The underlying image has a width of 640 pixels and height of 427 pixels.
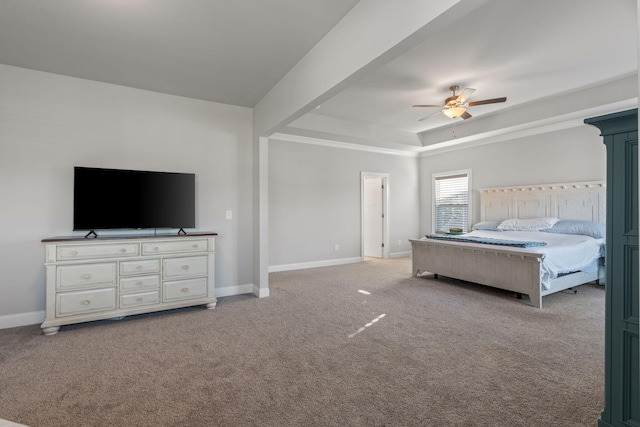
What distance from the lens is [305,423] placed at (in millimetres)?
1675

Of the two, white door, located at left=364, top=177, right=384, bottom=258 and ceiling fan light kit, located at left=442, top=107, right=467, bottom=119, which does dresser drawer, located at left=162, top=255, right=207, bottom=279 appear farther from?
white door, located at left=364, top=177, right=384, bottom=258

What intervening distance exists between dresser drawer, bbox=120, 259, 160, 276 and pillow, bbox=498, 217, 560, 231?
5707 mm

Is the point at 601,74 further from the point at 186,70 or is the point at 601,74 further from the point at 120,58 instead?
the point at 120,58

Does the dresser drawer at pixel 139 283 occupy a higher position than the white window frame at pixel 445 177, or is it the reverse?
the white window frame at pixel 445 177

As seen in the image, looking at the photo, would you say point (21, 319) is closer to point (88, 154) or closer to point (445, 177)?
point (88, 154)

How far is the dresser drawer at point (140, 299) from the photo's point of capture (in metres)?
3.24

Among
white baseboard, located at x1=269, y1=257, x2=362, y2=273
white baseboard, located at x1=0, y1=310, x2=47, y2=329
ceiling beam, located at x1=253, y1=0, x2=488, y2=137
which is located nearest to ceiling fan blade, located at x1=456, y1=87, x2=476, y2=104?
ceiling beam, located at x1=253, y1=0, x2=488, y2=137

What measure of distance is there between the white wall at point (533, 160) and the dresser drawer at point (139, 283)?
6202 mm

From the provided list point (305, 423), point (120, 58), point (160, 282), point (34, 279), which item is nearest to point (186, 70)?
point (120, 58)

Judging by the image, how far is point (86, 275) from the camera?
3.06 m

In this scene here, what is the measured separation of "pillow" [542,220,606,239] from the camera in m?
4.57

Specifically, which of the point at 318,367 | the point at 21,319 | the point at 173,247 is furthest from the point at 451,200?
the point at 21,319

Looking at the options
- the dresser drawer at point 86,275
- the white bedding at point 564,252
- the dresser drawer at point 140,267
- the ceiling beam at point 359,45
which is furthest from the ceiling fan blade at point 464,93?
the dresser drawer at point 86,275

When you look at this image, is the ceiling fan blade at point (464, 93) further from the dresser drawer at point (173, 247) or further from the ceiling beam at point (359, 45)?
the dresser drawer at point (173, 247)
